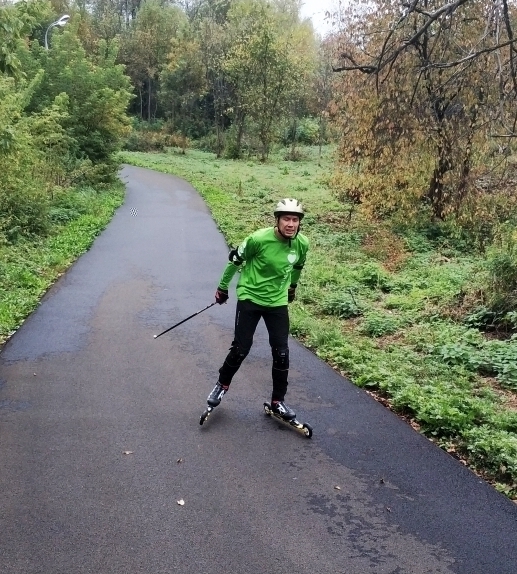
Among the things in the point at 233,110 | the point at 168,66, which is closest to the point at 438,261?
the point at 233,110

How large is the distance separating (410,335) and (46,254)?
26.4ft

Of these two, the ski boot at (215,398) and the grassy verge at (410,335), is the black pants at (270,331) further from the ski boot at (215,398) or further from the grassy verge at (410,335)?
the grassy verge at (410,335)

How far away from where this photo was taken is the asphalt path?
384 cm

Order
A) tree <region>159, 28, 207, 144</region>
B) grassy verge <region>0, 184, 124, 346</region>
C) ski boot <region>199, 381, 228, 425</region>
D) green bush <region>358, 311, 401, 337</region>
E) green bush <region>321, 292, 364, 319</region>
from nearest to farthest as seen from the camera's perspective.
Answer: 1. ski boot <region>199, 381, 228, 425</region>
2. green bush <region>358, 311, 401, 337</region>
3. grassy verge <region>0, 184, 124, 346</region>
4. green bush <region>321, 292, 364, 319</region>
5. tree <region>159, 28, 207, 144</region>

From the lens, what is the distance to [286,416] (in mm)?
5648

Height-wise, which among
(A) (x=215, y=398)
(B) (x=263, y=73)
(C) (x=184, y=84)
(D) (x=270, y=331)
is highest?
(B) (x=263, y=73)

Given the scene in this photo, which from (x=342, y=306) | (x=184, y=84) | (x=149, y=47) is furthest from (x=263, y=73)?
(x=342, y=306)

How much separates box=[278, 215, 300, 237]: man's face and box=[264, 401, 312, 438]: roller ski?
164 centimetres

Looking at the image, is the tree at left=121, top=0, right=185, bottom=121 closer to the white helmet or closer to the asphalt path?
the asphalt path

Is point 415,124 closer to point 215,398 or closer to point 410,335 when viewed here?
point 410,335

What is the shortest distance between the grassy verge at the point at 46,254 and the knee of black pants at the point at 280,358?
4176 millimetres

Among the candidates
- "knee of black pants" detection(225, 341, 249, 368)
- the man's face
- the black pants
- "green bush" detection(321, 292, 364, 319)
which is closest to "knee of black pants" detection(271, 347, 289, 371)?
the black pants

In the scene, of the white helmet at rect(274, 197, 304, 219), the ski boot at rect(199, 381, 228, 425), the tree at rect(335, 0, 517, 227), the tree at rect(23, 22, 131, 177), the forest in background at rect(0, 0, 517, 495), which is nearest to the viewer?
the white helmet at rect(274, 197, 304, 219)

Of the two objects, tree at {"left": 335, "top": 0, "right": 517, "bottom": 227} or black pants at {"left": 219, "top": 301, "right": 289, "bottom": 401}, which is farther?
tree at {"left": 335, "top": 0, "right": 517, "bottom": 227}
